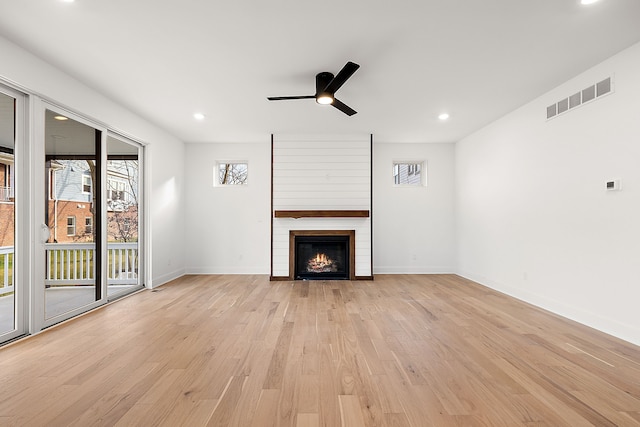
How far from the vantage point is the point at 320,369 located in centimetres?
223

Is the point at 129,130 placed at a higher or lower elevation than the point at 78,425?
higher

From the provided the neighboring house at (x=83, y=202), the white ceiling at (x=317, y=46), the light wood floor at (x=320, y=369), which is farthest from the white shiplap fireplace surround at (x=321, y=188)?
the neighboring house at (x=83, y=202)

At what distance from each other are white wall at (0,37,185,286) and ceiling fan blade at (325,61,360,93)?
273 cm

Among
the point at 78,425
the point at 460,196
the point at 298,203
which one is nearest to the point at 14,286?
the point at 78,425

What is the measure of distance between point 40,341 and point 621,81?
5770mm

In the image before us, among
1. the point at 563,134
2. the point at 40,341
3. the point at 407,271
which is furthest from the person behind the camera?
the point at 407,271

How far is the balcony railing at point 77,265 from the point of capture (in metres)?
2.77

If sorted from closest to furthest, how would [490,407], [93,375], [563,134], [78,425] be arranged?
[78,425]
[490,407]
[93,375]
[563,134]

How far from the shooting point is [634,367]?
2258mm

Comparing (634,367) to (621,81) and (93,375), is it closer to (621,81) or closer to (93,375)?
(621,81)

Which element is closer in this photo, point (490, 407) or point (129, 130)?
point (490, 407)

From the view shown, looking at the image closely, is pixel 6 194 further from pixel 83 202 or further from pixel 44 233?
pixel 83 202

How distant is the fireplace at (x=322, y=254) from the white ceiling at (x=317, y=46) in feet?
7.63

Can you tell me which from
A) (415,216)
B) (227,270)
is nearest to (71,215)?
(227,270)
